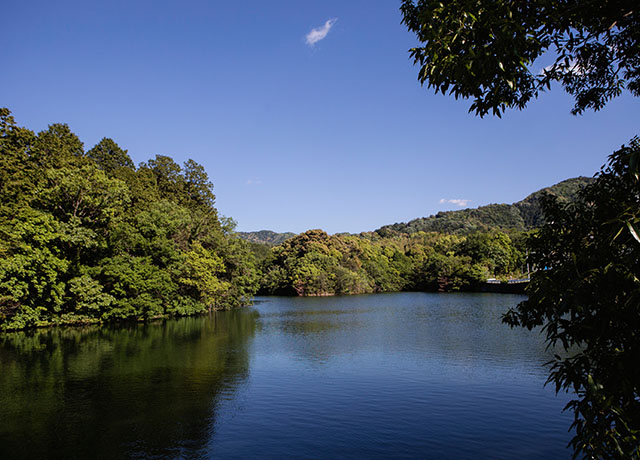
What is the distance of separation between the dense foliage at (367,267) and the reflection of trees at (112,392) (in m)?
52.3

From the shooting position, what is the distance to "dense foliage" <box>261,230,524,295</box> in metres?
76.2

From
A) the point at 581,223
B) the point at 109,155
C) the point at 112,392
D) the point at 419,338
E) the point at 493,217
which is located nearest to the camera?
the point at 581,223

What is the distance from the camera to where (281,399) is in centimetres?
1317

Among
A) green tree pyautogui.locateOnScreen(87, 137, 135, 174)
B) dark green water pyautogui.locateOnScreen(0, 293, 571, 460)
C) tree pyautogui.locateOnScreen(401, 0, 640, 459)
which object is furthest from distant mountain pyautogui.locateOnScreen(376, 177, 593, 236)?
tree pyautogui.locateOnScreen(401, 0, 640, 459)

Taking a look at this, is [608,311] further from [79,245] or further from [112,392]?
[79,245]

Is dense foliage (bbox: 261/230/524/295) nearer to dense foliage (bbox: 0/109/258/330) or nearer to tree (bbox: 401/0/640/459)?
dense foliage (bbox: 0/109/258/330)

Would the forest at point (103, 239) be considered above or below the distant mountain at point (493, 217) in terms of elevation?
below

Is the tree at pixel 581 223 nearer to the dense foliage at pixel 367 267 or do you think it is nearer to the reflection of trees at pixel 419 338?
the reflection of trees at pixel 419 338

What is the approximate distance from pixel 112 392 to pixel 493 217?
19027 cm

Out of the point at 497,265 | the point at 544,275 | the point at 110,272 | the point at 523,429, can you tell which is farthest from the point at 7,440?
the point at 497,265

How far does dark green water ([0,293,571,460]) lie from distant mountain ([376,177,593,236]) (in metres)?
141

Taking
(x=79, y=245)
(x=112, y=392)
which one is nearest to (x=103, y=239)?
(x=79, y=245)

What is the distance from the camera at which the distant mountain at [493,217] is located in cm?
16488

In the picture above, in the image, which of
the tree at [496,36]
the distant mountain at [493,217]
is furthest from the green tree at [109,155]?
the distant mountain at [493,217]
